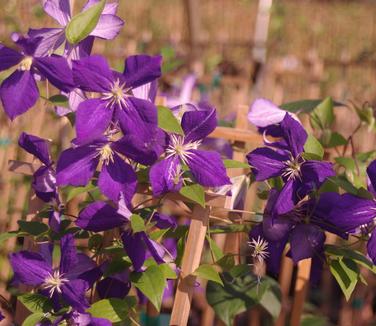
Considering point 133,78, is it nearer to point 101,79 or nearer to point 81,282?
point 101,79

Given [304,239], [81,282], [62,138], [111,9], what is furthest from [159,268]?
[62,138]

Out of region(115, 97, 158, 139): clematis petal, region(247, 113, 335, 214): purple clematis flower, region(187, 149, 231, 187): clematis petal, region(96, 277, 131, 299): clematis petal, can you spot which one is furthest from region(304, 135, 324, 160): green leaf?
region(96, 277, 131, 299): clematis petal

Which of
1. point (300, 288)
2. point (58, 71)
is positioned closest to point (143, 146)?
point (58, 71)

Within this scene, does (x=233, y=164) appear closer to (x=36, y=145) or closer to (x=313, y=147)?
(x=313, y=147)

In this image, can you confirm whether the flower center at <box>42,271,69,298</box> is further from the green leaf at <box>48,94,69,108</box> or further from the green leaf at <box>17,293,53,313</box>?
the green leaf at <box>48,94,69,108</box>

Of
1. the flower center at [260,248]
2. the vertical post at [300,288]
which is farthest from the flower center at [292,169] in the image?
the vertical post at [300,288]
